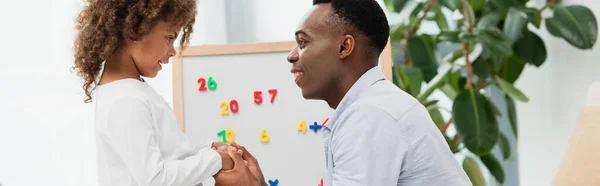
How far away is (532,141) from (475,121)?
0.75m

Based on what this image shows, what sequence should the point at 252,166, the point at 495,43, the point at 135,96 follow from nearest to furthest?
1. the point at 135,96
2. the point at 252,166
3. the point at 495,43

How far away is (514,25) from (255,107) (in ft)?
4.51

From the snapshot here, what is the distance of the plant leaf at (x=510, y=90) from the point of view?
307cm

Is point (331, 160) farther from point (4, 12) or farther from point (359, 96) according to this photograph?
point (4, 12)

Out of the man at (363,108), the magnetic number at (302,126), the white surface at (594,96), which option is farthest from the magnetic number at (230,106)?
the white surface at (594,96)

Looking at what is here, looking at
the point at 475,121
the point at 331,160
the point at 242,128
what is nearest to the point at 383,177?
the point at 331,160

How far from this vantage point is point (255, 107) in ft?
7.73

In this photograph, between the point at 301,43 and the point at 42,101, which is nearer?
the point at 301,43

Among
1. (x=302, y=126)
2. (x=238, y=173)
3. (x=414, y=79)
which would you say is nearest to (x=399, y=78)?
(x=414, y=79)

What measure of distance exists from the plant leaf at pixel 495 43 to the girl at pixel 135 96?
1.69 m

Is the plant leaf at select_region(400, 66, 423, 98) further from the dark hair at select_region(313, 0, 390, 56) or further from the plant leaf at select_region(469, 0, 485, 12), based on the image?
the dark hair at select_region(313, 0, 390, 56)

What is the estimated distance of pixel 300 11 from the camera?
10.6 ft

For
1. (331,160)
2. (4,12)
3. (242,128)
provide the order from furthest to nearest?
1. (4,12)
2. (242,128)
3. (331,160)

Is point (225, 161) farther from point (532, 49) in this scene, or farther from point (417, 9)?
point (532, 49)
